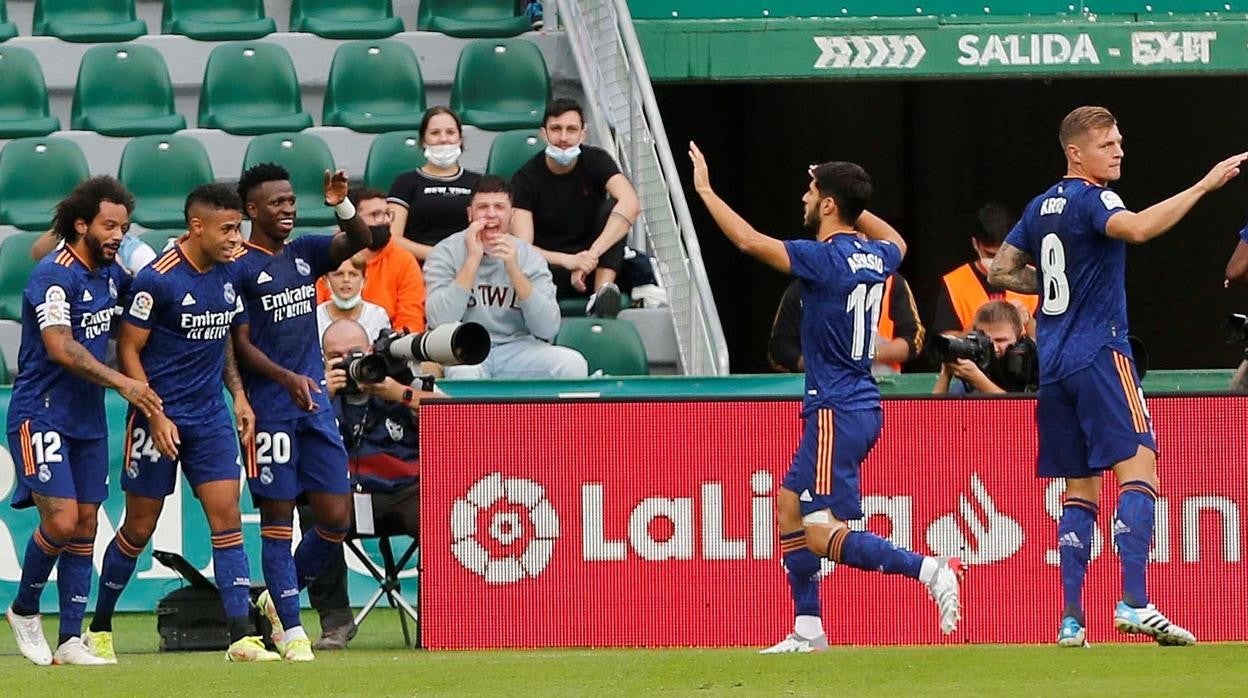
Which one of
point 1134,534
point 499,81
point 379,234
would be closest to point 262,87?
point 499,81

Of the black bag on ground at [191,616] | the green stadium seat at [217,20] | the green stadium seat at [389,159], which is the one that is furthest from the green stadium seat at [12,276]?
the black bag on ground at [191,616]

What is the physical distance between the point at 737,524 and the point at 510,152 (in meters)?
4.91

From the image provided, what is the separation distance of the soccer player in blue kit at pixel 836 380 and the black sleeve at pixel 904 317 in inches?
123

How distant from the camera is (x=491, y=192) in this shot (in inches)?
455

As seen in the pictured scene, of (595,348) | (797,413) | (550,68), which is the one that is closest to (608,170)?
(595,348)

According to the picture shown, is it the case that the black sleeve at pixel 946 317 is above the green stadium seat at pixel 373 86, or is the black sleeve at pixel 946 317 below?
below

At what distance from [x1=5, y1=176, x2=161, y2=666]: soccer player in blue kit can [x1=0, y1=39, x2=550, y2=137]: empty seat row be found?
225 inches

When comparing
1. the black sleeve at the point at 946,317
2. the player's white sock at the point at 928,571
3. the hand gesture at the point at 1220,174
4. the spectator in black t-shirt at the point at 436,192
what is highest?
the spectator in black t-shirt at the point at 436,192

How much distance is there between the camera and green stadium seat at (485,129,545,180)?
14.1 metres

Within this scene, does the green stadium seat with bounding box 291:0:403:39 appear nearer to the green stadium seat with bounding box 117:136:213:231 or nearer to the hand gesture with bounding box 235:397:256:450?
the green stadium seat with bounding box 117:136:213:231

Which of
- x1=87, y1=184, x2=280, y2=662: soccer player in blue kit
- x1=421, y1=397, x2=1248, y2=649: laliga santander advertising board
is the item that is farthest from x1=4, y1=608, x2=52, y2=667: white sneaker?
x1=421, y1=397, x2=1248, y2=649: laliga santander advertising board

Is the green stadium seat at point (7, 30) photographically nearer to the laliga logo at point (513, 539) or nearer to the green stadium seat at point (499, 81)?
the green stadium seat at point (499, 81)

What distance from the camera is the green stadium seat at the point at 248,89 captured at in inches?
587

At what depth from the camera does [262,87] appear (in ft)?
49.0
